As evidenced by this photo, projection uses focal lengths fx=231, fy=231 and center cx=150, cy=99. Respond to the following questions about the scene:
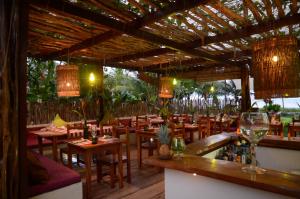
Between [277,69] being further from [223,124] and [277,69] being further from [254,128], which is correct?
[223,124]

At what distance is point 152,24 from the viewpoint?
3.87 m

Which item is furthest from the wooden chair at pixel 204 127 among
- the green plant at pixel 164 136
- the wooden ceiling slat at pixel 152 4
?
the green plant at pixel 164 136

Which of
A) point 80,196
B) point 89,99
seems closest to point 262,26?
point 80,196

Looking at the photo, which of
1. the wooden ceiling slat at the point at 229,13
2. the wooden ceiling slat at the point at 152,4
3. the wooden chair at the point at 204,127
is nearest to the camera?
the wooden ceiling slat at the point at 152,4

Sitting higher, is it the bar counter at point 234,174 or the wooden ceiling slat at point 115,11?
Result: the wooden ceiling slat at point 115,11

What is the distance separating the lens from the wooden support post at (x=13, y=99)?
6.46ft

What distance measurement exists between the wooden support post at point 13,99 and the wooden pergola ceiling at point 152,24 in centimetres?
61

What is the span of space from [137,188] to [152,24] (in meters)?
2.73

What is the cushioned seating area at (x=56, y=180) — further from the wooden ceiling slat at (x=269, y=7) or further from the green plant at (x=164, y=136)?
the wooden ceiling slat at (x=269, y=7)

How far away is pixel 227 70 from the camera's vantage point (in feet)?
27.3

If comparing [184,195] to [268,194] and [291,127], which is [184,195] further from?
[291,127]

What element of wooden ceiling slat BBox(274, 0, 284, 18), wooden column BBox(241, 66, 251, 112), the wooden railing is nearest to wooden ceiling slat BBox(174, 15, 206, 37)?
wooden ceiling slat BBox(274, 0, 284, 18)

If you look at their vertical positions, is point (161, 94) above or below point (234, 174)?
above

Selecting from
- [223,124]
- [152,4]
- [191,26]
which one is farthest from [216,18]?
[223,124]
